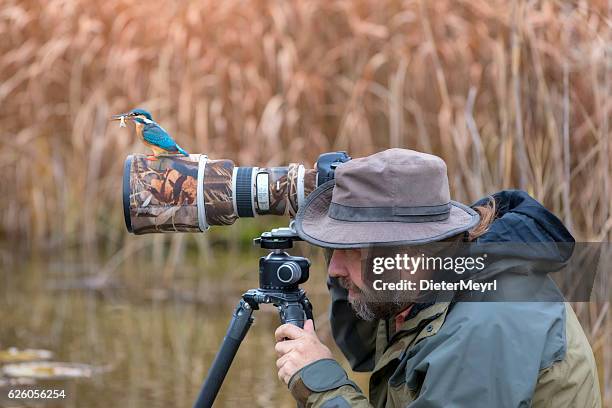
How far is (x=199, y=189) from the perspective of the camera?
2074 millimetres

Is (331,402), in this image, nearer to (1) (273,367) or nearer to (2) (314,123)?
(1) (273,367)

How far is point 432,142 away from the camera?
188 inches

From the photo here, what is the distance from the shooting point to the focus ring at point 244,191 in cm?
208

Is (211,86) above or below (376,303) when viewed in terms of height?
above

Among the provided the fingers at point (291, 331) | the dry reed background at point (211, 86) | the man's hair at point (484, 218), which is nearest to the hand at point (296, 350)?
the fingers at point (291, 331)

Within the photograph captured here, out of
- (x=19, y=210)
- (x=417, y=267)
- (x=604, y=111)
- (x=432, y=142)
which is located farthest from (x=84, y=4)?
(x=417, y=267)

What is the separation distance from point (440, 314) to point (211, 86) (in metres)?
3.44

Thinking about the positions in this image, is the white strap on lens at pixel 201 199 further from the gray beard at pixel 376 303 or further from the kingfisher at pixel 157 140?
the gray beard at pixel 376 303

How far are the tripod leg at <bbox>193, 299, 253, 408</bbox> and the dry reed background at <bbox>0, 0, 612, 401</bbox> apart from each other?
2.36 meters

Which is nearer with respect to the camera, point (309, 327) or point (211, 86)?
point (309, 327)

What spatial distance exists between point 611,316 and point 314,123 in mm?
2206

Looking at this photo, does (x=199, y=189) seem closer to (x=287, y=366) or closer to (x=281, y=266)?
(x=281, y=266)

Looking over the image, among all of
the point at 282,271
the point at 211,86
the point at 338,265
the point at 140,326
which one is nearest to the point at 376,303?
the point at 338,265

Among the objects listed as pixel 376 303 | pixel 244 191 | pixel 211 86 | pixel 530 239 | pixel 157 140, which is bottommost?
pixel 376 303
